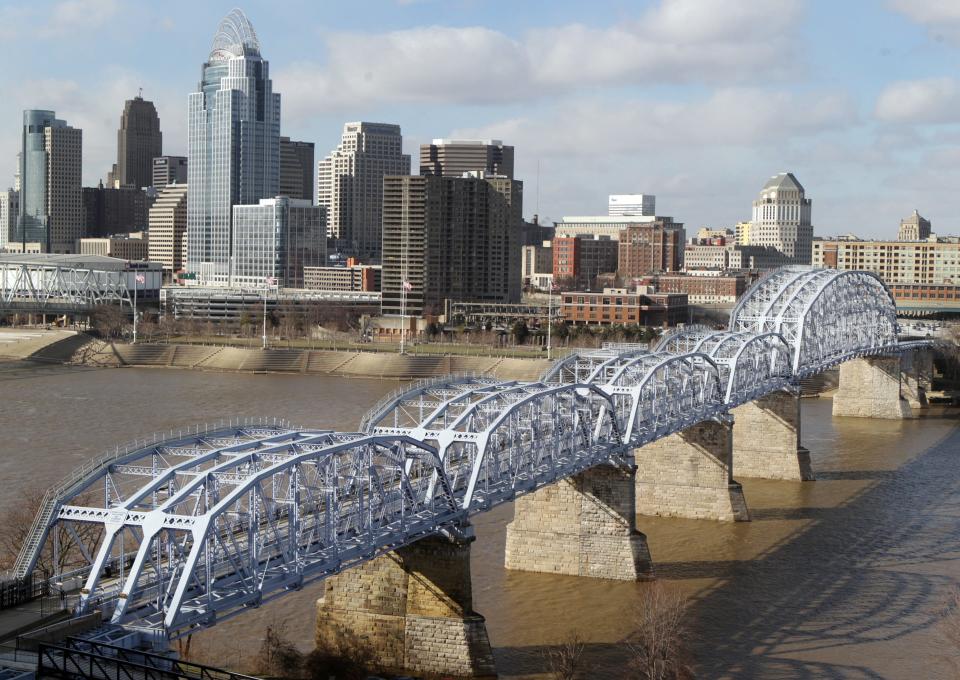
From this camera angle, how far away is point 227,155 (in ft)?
604

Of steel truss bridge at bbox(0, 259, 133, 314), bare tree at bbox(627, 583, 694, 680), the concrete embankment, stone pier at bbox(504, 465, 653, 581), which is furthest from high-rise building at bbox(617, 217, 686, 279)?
bare tree at bbox(627, 583, 694, 680)

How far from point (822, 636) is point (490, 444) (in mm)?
7999

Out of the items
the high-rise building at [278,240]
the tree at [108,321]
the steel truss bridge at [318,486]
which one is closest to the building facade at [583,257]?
the high-rise building at [278,240]

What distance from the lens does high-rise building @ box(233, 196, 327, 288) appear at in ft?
573

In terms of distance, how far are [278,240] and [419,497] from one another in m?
151

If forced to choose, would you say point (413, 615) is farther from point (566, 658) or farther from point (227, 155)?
point (227, 155)

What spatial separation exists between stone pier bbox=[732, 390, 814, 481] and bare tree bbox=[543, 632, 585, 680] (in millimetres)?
22612

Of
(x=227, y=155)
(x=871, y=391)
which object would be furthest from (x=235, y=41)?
(x=871, y=391)

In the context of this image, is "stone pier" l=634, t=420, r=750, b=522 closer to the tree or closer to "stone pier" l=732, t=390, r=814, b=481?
"stone pier" l=732, t=390, r=814, b=481

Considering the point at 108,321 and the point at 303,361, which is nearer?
the point at 303,361

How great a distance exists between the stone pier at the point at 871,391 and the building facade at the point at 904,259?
92991mm

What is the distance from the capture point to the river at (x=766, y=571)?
2794 cm

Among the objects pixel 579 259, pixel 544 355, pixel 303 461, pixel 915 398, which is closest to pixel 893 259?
pixel 579 259

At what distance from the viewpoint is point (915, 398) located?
239 feet
